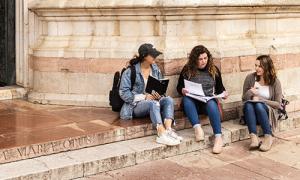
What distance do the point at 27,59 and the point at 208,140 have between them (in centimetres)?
341

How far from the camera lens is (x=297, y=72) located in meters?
7.81

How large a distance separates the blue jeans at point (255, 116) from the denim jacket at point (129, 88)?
1236 mm

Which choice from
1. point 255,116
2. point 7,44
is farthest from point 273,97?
point 7,44

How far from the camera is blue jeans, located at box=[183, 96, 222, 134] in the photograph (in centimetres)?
595

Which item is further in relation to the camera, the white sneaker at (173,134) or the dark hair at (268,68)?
the dark hair at (268,68)

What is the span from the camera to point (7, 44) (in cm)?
808

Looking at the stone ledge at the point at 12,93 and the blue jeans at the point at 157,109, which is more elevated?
the stone ledge at the point at 12,93

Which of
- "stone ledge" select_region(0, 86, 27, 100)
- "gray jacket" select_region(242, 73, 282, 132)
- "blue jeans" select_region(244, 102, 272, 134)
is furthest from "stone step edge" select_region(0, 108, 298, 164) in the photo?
"stone ledge" select_region(0, 86, 27, 100)

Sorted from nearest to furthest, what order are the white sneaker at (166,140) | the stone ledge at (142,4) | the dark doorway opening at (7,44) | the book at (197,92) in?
the white sneaker at (166,140) < the book at (197,92) < the stone ledge at (142,4) < the dark doorway opening at (7,44)

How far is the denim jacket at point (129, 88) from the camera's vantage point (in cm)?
600

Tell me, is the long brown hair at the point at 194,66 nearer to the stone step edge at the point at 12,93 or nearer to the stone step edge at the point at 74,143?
the stone step edge at the point at 74,143

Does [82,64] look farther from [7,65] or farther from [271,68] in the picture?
[271,68]

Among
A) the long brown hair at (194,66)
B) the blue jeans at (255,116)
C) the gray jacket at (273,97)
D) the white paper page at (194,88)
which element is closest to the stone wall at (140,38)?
the long brown hair at (194,66)

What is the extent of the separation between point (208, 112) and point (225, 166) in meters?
0.84
